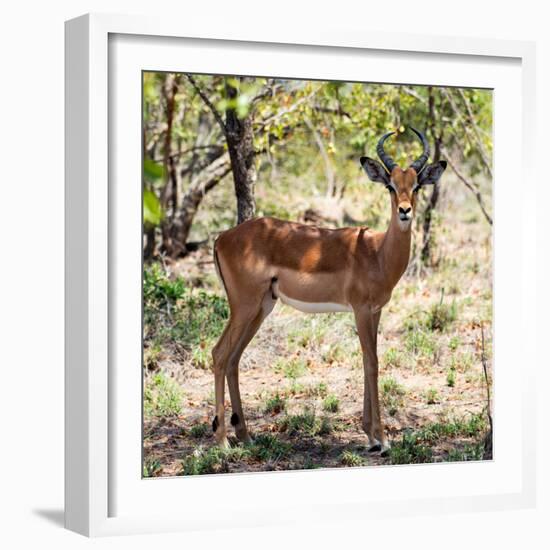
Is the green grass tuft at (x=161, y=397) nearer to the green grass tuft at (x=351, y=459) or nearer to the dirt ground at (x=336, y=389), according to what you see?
the dirt ground at (x=336, y=389)

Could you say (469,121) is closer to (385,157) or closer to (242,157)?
(242,157)

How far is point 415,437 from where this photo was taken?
9602mm

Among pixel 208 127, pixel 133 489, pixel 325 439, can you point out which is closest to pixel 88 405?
pixel 133 489

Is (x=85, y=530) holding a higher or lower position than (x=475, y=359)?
lower

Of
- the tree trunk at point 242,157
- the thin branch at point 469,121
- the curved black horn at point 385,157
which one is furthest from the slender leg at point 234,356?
the thin branch at point 469,121

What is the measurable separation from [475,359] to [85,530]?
475cm

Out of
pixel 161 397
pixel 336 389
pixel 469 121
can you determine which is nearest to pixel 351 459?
pixel 336 389

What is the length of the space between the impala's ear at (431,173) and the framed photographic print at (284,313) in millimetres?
17

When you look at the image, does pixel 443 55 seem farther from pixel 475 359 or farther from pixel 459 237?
pixel 459 237

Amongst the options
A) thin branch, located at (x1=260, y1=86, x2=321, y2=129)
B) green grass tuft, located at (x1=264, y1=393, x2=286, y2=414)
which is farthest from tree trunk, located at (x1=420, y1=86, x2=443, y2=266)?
green grass tuft, located at (x1=264, y1=393, x2=286, y2=414)

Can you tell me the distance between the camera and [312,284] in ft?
30.8

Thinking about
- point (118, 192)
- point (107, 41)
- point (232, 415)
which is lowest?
point (232, 415)

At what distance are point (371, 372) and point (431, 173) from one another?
1.54 metres

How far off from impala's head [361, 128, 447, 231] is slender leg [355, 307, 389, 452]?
737 mm
